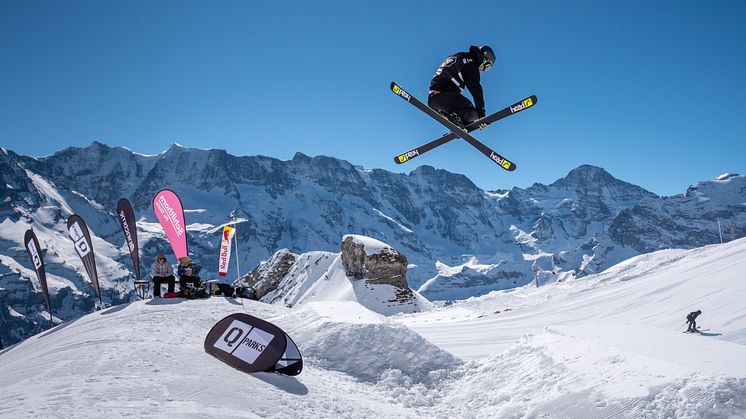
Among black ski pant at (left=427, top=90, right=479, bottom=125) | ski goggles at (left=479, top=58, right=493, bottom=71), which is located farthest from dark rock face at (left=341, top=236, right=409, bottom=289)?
ski goggles at (left=479, top=58, right=493, bottom=71)

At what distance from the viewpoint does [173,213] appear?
69.5 ft

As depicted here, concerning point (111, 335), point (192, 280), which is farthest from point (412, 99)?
point (192, 280)

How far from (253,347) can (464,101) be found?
568 cm

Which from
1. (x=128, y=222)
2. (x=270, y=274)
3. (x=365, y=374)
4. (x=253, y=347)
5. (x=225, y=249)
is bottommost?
(x=365, y=374)

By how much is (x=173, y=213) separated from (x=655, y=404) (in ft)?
64.9

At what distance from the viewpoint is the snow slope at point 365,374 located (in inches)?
216

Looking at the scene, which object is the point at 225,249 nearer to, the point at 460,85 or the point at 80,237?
the point at 80,237

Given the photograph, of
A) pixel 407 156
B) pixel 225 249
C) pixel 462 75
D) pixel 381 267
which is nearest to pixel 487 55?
pixel 462 75

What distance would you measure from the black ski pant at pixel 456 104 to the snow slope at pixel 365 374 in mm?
4212

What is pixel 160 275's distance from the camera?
1588 centimetres

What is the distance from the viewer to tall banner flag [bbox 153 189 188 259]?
68.8 ft

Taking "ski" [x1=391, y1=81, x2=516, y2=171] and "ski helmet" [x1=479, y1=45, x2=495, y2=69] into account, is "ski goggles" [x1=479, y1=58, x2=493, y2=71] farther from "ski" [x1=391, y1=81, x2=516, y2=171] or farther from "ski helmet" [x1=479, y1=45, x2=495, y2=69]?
"ski" [x1=391, y1=81, x2=516, y2=171]

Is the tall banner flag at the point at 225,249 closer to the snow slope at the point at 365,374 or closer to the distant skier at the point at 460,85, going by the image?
the snow slope at the point at 365,374

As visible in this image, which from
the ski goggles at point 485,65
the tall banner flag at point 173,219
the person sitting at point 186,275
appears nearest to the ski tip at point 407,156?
the ski goggles at point 485,65
